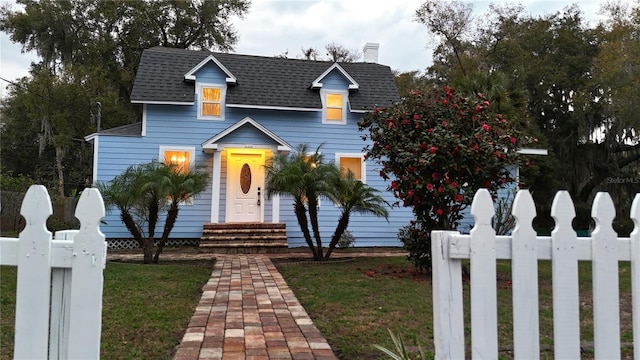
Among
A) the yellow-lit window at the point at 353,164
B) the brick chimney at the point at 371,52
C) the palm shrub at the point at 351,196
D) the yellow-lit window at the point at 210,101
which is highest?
the brick chimney at the point at 371,52

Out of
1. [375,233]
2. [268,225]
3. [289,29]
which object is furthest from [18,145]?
[375,233]

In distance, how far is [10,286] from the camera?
5.94 meters

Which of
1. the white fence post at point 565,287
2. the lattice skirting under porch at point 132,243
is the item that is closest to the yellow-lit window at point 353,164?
the lattice skirting under porch at point 132,243

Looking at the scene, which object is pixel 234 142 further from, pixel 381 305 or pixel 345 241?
pixel 381 305

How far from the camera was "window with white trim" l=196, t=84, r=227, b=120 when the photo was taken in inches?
510

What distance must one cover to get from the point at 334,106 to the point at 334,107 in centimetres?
4

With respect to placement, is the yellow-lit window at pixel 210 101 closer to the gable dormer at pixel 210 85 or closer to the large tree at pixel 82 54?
the gable dormer at pixel 210 85

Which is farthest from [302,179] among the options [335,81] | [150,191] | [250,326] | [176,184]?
[335,81]

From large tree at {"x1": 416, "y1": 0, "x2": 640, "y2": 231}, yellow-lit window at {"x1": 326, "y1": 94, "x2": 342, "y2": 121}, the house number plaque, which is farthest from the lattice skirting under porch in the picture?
large tree at {"x1": 416, "y1": 0, "x2": 640, "y2": 231}

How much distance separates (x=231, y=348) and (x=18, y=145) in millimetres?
26958

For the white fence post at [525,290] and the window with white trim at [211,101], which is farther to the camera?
the window with white trim at [211,101]

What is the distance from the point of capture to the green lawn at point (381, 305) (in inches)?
147

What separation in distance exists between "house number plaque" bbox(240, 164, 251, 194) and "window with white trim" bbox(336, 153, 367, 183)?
8.79ft

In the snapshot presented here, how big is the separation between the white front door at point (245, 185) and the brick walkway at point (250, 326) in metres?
6.08
